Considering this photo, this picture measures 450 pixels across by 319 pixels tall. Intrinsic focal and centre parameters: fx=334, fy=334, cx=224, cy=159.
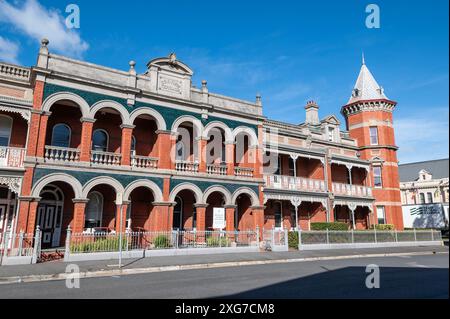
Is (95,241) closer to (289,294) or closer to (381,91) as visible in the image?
(289,294)

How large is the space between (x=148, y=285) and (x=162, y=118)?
12.4 metres

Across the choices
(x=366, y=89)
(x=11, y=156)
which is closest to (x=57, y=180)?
(x=11, y=156)

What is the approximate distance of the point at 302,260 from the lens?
54.0 ft

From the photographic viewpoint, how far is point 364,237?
23766 mm

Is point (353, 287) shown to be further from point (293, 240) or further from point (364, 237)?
point (364, 237)

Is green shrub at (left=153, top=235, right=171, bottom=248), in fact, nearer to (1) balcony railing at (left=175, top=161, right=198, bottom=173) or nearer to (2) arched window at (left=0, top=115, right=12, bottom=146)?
(1) balcony railing at (left=175, top=161, right=198, bottom=173)

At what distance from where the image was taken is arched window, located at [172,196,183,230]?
70.7ft

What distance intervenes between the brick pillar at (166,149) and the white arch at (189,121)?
1.81 ft

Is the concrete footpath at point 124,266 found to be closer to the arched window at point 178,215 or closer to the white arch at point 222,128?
the arched window at point 178,215

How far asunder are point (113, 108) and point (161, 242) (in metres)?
7.82

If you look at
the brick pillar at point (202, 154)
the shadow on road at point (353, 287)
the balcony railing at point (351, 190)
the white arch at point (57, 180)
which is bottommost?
the shadow on road at point (353, 287)

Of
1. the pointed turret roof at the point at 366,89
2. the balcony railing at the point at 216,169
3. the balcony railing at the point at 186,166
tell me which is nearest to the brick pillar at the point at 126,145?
the balcony railing at the point at 186,166

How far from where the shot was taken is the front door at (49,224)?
57.5 feet
